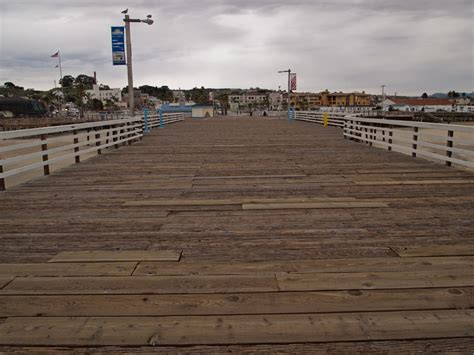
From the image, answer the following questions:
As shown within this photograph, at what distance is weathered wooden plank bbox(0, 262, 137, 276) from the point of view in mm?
3357

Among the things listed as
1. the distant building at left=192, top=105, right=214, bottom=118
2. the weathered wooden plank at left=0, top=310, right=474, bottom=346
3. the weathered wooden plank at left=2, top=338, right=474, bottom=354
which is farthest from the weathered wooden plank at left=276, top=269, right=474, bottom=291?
the distant building at left=192, top=105, right=214, bottom=118

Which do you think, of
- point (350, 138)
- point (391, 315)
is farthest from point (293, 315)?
point (350, 138)

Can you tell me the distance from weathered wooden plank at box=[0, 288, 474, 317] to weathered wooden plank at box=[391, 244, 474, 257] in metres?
0.71

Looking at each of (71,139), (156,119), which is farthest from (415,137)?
(156,119)

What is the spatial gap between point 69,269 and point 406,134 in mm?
17656

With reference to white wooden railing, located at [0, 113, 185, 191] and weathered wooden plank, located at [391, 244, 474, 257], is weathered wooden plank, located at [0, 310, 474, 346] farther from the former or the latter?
white wooden railing, located at [0, 113, 185, 191]

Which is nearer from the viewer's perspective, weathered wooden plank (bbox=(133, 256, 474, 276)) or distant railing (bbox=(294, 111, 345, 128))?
weathered wooden plank (bbox=(133, 256, 474, 276))

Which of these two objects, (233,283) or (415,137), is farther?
(415,137)

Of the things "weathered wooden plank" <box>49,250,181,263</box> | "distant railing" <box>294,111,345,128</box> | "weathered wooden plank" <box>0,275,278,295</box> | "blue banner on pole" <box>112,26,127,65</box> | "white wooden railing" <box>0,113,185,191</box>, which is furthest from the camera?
"distant railing" <box>294,111,345,128</box>

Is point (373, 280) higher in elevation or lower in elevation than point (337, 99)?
lower

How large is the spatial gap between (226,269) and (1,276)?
1942 mm

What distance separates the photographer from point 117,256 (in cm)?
373

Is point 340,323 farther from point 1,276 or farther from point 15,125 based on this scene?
point 15,125

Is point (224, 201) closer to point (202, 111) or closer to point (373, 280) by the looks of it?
point (373, 280)
